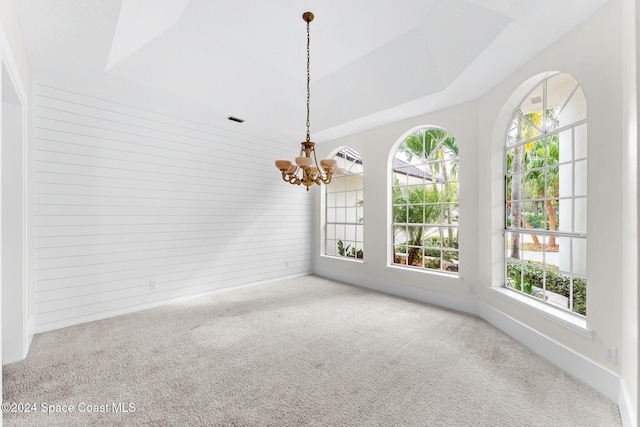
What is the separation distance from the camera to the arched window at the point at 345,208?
593 centimetres

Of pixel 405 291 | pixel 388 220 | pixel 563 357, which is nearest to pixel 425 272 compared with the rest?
pixel 405 291

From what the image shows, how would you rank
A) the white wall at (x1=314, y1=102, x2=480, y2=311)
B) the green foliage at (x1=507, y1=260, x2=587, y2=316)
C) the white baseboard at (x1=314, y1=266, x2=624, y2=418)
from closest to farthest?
the white baseboard at (x1=314, y1=266, x2=624, y2=418) < the green foliage at (x1=507, y1=260, x2=587, y2=316) < the white wall at (x1=314, y1=102, x2=480, y2=311)

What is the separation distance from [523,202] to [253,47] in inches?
141

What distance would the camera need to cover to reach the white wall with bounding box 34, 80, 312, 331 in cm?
340

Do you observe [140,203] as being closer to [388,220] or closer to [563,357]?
[388,220]

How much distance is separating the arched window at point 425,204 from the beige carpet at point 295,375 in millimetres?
1142

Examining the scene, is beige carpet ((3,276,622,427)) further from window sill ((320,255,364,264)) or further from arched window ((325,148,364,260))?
arched window ((325,148,364,260))

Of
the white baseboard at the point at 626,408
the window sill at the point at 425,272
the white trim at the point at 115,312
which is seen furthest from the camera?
the window sill at the point at 425,272

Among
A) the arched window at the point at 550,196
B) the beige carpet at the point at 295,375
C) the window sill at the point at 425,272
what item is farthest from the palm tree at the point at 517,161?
the beige carpet at the point at 295,375

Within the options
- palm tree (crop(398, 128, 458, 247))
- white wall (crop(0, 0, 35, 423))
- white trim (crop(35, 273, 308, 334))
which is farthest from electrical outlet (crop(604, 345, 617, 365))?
white trim (crop(35, 273, 308, 334))

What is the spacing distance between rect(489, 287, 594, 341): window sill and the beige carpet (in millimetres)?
394

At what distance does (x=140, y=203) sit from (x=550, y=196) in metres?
4.96

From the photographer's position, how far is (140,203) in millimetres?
4094

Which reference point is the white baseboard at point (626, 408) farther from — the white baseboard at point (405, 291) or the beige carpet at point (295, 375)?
the white baseboard at point (405, 291)
